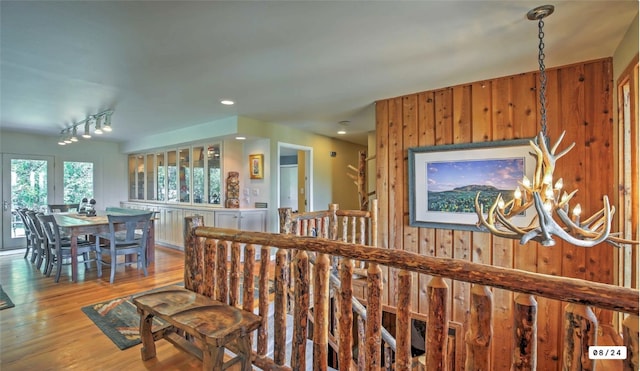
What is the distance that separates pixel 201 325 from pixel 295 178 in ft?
19.8

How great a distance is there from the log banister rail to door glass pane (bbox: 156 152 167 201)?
19.7ft

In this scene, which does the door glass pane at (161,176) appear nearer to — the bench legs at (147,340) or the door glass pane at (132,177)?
the door glass pane at (132,177)

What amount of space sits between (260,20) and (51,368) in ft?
9.28

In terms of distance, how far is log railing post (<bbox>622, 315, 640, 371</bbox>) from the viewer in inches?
32.8

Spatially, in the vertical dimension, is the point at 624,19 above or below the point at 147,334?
above

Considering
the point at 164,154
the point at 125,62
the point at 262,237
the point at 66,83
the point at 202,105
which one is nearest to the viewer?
the point at 262,237

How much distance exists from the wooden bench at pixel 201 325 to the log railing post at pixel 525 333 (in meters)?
1.33

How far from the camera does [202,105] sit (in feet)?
12.7

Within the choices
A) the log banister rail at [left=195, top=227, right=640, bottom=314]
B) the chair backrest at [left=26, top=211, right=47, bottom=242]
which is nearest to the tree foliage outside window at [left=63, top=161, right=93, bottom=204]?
the chair backrest at [left=26, top=211, right=47, bottom=242]

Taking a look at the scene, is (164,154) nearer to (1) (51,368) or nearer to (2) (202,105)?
(2) (202,105)

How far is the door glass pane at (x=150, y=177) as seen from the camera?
22.5 feet

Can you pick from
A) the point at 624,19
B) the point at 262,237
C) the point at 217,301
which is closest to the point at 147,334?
the point at 217,301

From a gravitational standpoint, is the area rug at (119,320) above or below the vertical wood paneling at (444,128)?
below
